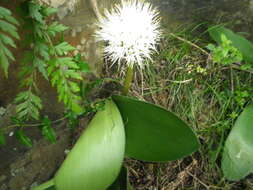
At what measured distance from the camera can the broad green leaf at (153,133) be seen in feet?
2.89

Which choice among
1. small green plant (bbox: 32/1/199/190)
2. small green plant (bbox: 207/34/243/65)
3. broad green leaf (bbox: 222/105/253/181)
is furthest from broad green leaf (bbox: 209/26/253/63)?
small green plant (bbox: 32/1/199/190)

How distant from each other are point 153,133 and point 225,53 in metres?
0.37

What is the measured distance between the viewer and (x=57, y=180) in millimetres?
821

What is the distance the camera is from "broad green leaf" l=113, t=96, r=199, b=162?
2.89 ft

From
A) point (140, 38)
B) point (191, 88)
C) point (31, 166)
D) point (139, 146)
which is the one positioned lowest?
point (31, 166)

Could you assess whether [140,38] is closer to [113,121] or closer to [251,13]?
[113,121]

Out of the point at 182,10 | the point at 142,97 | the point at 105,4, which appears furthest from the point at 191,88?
the point at 105,4

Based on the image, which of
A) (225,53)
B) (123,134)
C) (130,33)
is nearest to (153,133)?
(123,134)

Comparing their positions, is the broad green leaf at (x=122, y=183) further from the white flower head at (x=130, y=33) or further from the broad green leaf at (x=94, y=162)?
the white flower head at (x=130, y=33)

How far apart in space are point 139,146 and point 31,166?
33 centimetres

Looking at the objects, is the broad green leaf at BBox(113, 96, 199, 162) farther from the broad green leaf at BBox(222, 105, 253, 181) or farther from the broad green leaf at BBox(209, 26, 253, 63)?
the broad green leaf at BBox(209, 26, 253, 63)

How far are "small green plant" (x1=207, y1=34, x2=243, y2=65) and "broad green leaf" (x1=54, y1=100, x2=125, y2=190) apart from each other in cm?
44

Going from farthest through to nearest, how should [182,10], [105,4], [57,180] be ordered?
[182,10] < [105,4] < [57,180]

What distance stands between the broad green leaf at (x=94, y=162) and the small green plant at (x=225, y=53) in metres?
0.44
